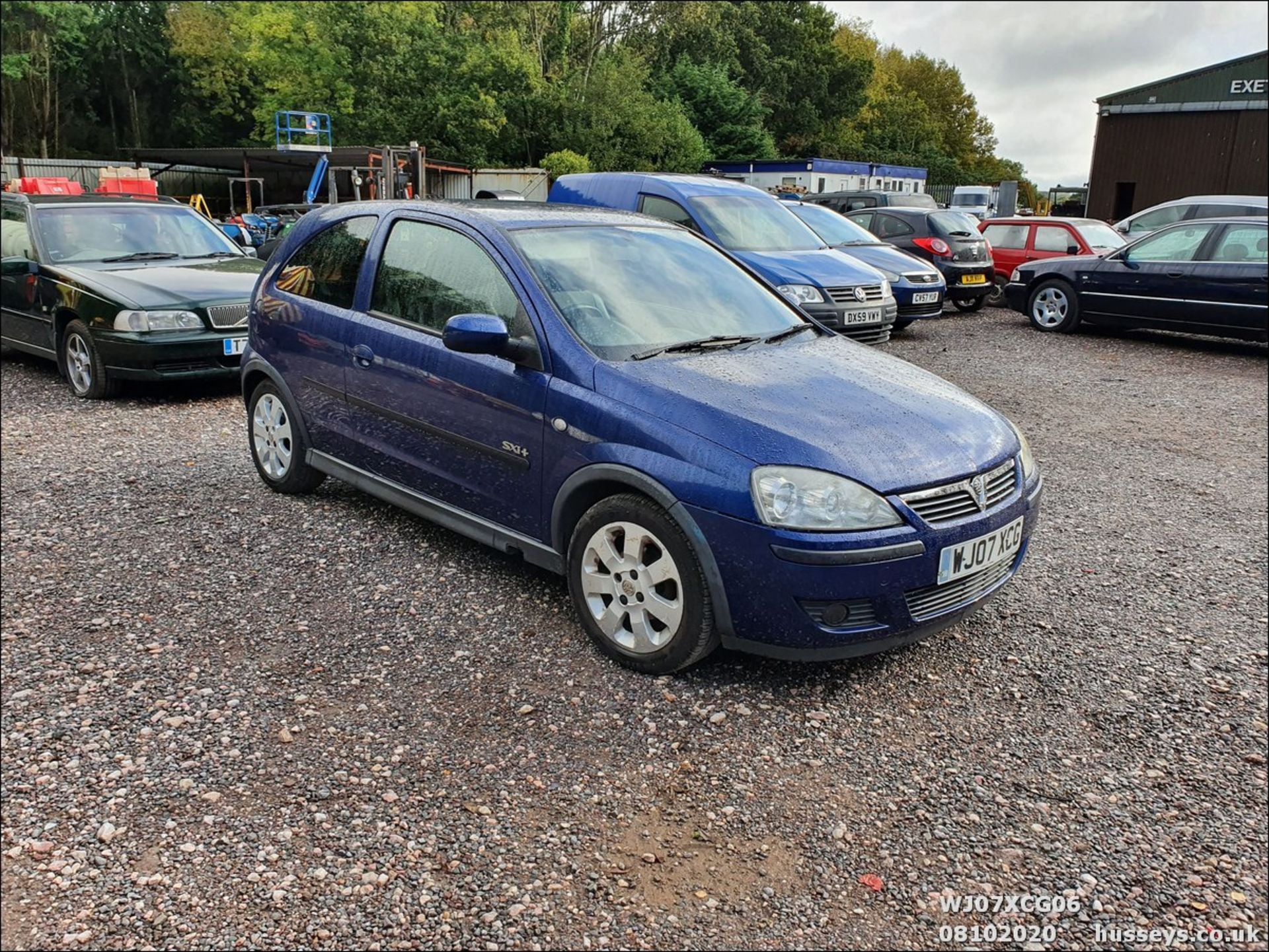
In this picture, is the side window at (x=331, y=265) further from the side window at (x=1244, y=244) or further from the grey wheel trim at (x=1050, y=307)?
the grey wheel trim at (x=1050, y=307)

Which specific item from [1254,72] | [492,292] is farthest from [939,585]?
[1254,72]

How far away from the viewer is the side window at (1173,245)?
37.0 ft

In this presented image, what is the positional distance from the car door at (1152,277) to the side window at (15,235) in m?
11.6

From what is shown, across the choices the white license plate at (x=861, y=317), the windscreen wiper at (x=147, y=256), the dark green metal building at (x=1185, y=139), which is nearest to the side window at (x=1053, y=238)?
the white license plate at (x=861, y=317)

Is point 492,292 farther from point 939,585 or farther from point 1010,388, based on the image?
point 1010,388

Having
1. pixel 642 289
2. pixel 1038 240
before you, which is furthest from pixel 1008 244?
pixel 642 289

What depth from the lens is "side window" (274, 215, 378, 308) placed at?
493cm

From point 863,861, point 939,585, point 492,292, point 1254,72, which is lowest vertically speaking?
point 863,861

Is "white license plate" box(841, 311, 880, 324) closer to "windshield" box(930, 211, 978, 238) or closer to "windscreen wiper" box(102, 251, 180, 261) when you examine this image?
"windshield" box(930, 211, 978, 238)

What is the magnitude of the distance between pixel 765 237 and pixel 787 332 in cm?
638

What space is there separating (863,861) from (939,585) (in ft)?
3.54

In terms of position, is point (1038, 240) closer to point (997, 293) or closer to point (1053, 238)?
point (1053, 238)

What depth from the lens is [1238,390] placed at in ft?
31.7

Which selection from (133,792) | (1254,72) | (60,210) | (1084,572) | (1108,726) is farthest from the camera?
(1254,72)
